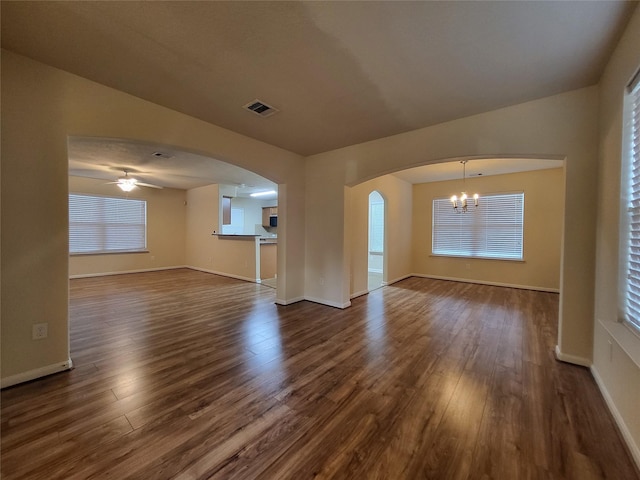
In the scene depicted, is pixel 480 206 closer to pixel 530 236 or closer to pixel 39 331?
pixel 530 236

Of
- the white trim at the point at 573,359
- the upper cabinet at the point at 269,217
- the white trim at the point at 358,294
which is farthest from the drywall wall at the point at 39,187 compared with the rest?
the upper cabinet at the point at 269,217

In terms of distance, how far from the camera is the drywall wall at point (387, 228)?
5.06 meters

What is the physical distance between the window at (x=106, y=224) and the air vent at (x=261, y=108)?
6530 mm

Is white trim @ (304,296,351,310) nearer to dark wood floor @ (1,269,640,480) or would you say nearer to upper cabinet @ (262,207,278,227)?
dark wood floor @ (1,269,640,480)

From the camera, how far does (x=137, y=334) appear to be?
3.20m

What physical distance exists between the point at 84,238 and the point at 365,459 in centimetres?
837

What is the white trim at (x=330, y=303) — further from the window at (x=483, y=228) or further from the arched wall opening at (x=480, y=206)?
the window at (x=483, y=228)

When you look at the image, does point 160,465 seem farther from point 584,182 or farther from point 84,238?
point 84,238

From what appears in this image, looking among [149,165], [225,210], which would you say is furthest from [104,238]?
[149,165]

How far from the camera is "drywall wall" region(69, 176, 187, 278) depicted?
21.9ft

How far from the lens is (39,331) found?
2.24 meters

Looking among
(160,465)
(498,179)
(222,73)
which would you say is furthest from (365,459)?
(498,179)

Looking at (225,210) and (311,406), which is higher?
(225,210)

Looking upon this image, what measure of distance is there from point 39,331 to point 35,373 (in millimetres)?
352
